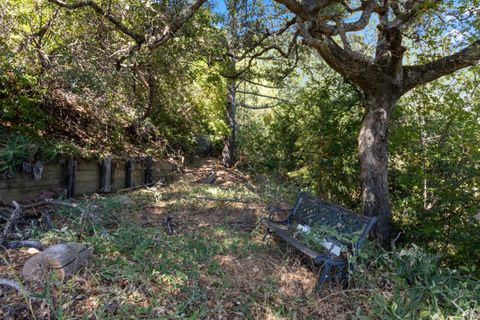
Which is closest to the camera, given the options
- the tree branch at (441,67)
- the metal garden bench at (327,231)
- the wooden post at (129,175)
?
the metal garden bench at (327,231)

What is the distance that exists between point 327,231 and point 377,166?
2.05 meters

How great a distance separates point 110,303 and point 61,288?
14.3 inches

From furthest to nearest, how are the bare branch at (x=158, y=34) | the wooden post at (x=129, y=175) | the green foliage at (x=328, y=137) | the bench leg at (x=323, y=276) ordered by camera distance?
the wooden post at (x=129, y=175), the green foliage at (x=328, y=137), the bare branch at (x=158, y=34), the bench leg at (x=323, y=276)

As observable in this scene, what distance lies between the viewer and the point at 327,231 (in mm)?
3295

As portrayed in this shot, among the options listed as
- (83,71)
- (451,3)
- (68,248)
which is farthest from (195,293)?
(451,3)

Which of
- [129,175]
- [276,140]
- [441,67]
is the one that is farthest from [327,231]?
[276,140]

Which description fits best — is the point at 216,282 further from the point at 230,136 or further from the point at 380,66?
the point at 230,136

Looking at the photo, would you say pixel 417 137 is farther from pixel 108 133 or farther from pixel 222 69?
pixel 108 133

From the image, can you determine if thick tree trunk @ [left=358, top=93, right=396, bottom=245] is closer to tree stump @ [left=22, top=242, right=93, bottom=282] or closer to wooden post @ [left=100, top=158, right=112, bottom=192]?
tree stump @ [left=22, top=242, right=93, bottom=282]

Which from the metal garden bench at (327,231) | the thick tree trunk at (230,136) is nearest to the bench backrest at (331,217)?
the metal garden bench at (327,231)

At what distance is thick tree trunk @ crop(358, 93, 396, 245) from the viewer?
4738 millimetres

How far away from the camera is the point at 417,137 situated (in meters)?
5.57

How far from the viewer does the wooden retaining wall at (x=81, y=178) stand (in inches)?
179

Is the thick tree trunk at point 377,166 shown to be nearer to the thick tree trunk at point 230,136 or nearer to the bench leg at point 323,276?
the bench leg at point 323,276
